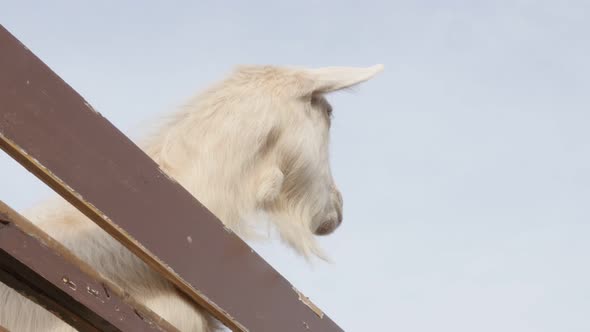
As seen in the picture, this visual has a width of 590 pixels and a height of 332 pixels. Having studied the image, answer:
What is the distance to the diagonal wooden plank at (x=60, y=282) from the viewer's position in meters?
1.92

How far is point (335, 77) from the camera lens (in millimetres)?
Result: 3965

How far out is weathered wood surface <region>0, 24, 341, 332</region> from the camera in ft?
6.42

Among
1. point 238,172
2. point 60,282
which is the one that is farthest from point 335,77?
point 60,282

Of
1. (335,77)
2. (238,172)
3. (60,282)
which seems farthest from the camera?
(335,77)

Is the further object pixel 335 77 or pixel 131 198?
pixel 335 77

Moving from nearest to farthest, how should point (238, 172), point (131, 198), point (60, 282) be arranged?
point (60, 282), point (131, 198), point (238, 172)

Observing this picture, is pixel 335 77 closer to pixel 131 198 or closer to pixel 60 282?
pixel 131 198

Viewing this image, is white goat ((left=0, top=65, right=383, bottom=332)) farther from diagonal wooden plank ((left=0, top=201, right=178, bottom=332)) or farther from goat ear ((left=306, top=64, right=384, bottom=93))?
diagonal wooden plank ((left=0, top=201, right=178, bottom=332))

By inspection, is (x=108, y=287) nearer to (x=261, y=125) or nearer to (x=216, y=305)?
(x=216, y=305)

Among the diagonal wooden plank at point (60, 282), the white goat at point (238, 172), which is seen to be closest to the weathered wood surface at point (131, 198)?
the diagonal wooden plank at point (60, 282)

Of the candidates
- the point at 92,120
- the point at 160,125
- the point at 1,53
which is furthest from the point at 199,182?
the point at 1,53

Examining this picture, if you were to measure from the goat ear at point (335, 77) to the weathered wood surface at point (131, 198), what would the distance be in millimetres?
1362

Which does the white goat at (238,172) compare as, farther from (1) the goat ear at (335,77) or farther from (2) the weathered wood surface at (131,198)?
(2) the weathered wood surface at (131,198)

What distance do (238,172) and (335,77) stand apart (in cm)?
76
